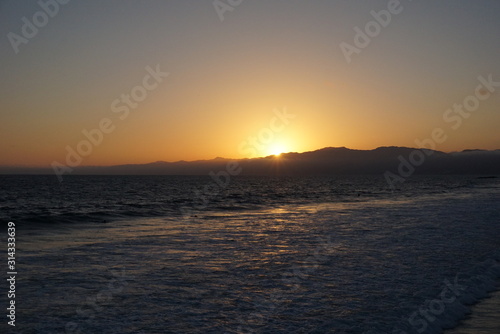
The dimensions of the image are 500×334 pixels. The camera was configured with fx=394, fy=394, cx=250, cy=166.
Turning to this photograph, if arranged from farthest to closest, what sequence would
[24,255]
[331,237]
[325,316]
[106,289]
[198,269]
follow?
[331,237] → [24,255] → [198,269] → [106,289] → [325,316]

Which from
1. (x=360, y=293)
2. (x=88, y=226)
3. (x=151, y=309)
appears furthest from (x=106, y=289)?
(x=88, y=226)

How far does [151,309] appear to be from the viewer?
978 centimetres

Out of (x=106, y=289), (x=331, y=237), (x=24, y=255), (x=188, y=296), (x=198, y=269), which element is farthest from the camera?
(x=331, y=237)

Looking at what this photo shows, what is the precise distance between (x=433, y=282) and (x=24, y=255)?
52.7ft

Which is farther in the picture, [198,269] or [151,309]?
[198,269]

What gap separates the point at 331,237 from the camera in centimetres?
2153

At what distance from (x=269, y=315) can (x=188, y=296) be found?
2.61 m

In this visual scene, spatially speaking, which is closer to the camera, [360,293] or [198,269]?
[360,293]

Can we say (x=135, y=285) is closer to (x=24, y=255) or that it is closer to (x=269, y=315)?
(x=269, y=315)

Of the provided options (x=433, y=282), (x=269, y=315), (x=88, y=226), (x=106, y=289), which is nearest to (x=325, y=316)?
(x=269, y=315)

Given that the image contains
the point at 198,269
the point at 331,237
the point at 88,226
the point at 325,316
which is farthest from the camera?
the point at 88,226

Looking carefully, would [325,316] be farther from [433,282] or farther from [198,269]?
[198,269]

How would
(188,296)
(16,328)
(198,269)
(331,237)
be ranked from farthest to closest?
(331,237) < (198,269) < (188,296) < (16,328)

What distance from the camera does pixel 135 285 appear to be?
39.5 feet
